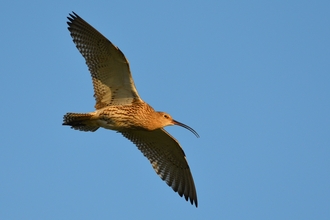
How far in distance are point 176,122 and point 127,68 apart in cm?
226

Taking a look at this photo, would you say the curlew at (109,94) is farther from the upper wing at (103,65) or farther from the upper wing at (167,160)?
the upper wing at (167,160)

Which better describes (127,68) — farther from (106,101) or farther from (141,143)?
(141,143)

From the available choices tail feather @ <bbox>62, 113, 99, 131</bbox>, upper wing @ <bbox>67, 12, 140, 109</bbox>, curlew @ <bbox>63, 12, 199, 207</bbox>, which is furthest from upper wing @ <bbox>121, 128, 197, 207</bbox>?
upper wing @ <bbox>67, 12, 140, 109</bbox>

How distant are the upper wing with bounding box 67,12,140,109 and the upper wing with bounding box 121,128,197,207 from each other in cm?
161

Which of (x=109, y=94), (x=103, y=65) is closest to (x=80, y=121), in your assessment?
(x=109, y=94)

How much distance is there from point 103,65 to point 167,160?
358 cm

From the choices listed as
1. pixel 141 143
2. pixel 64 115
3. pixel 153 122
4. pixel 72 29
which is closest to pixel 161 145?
Result: pixel 141 143

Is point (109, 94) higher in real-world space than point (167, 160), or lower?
higher

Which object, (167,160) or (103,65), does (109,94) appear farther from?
(167,160)

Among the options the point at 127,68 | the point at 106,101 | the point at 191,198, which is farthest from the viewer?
the point at 191,198

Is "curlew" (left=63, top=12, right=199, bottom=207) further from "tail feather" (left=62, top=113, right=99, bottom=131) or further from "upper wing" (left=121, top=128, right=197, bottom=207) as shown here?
"upper wing" (left=121, top=128, right=197, bottom=207)

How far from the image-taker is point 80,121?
Answer: 1499cm

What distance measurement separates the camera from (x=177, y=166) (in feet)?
54.5

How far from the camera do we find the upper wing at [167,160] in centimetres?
1633
